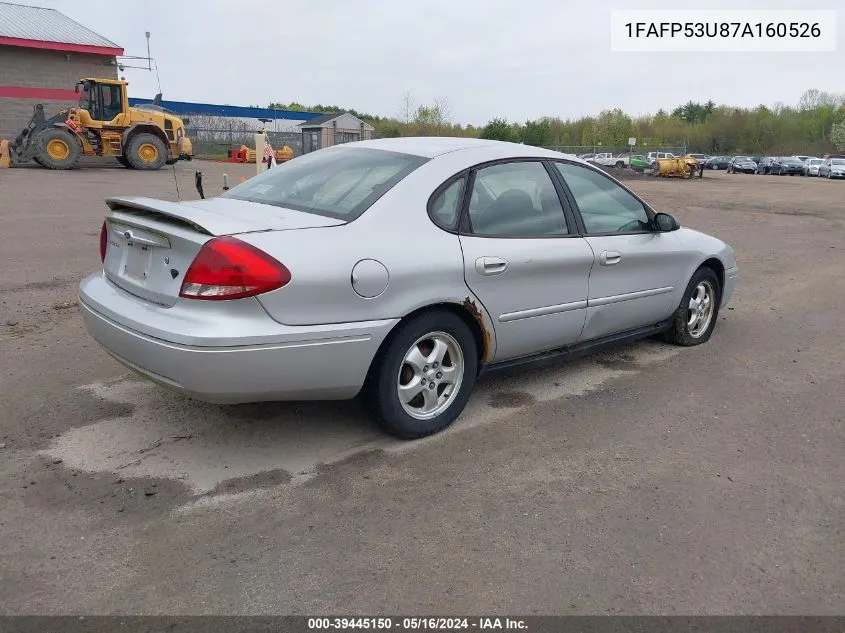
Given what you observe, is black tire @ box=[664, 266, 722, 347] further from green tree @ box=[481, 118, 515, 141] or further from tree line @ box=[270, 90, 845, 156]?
tree line @ box=[270, 90, 845, 156]

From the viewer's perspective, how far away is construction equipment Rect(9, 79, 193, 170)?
2250 centimetres

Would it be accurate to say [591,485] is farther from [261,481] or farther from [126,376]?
[126,376]

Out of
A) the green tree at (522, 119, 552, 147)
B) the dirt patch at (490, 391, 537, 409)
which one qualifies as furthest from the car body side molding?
the green tree at (522, 119, 552, 147)

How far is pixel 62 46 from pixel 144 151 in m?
8.95

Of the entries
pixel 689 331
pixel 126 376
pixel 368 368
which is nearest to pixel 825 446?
pixel 689 331

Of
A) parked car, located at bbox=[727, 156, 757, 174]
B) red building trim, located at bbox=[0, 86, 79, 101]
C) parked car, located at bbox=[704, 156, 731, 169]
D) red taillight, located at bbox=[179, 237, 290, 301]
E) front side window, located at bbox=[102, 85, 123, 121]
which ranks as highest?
red building trim, located at bbox=[0, 86, 79, 101]

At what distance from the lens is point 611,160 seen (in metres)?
60.7

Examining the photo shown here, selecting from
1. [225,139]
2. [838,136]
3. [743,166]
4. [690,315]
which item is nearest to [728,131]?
[838,136]

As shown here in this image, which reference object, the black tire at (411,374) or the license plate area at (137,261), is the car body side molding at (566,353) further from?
the license plate area at (137,261)

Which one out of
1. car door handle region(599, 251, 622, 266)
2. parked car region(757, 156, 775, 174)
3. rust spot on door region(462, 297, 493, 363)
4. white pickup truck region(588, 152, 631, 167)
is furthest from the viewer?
white pickup truck region(588, 152, 631, 167)

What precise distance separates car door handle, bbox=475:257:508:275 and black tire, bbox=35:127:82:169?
74.0 ft

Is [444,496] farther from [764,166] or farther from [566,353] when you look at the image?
[764,166]

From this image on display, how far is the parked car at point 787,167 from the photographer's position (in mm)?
52906

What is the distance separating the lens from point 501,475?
3477 millimetres
